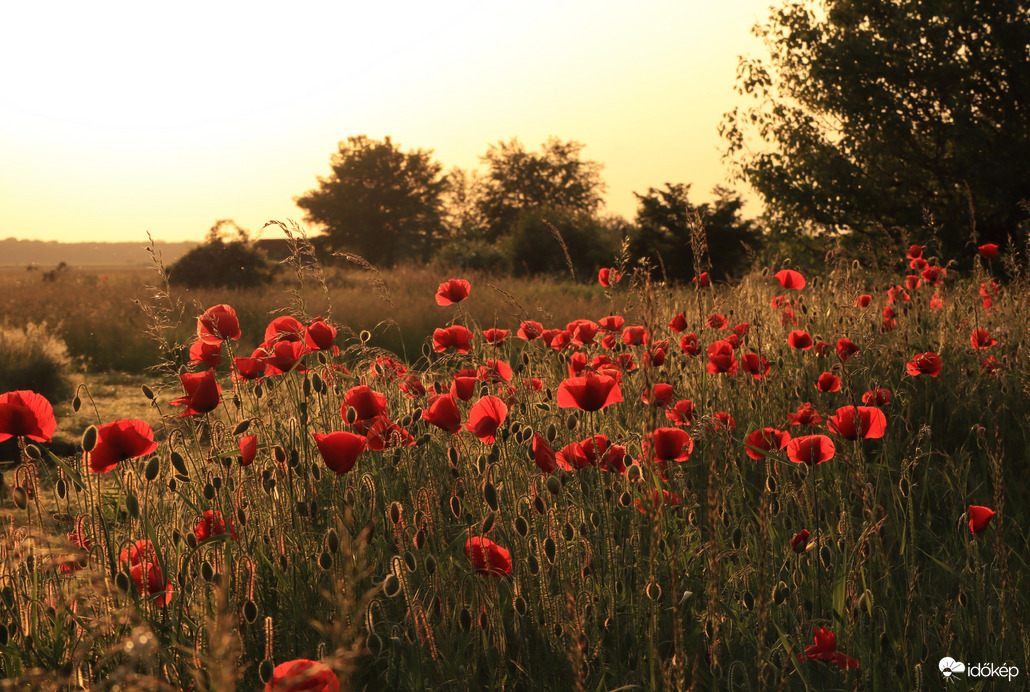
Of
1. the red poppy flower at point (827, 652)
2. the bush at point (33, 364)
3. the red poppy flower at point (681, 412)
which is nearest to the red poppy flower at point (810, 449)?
the red poppy flower at point (681, 412)

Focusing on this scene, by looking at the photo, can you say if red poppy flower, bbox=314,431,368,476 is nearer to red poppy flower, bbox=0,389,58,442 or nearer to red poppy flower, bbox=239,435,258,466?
red poppy flower, bbox=239,435,258,466

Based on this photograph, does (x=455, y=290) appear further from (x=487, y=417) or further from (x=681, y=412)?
(x=487, y=417)

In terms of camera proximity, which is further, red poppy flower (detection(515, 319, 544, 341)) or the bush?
the bush

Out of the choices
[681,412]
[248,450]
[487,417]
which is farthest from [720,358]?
[248,450]

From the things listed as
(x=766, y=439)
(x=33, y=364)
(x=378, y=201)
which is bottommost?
(x=33, y=364)

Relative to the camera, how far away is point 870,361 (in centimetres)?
410

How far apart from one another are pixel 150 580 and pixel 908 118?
1445 centimetres

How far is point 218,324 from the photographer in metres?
1.98

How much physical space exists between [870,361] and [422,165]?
40816mm

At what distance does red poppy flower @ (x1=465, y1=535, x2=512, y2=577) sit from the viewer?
1439 mm

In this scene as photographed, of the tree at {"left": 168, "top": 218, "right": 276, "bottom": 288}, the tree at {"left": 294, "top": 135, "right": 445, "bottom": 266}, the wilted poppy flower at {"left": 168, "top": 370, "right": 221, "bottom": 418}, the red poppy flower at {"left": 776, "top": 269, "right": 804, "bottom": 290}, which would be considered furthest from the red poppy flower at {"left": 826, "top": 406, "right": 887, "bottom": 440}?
the tree at {"left": 294, "top": 135, "right": 445, "bottom": 266}

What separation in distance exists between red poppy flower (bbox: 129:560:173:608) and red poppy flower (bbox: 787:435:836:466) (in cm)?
148

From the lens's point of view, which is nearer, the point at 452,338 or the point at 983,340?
Result: the point at 452,338

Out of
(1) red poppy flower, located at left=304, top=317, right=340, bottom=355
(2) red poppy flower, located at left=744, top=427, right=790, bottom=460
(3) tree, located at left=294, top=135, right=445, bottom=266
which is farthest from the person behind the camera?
(3) tree, located at left=294, top=135, right=445, bottom=266
